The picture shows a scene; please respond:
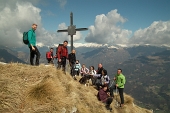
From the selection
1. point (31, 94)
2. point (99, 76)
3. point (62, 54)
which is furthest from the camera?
point (99, 76)

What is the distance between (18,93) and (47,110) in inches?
60.3

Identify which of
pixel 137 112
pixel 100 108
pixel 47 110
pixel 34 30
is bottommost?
pixel 137 112

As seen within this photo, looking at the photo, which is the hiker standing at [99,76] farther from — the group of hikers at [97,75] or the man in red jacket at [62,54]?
the man in red jacket at [62,54]

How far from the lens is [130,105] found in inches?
615

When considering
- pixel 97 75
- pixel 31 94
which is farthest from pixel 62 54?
pixel 31 94

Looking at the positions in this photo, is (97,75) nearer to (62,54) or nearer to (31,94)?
(62,54)

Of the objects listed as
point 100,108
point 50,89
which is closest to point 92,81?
point 100,108

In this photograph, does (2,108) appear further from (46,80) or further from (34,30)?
(34,30)

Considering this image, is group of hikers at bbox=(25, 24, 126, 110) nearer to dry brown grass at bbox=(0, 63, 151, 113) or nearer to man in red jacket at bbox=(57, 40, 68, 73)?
man in red jacket at bbox=(57, 40, 68, 73)

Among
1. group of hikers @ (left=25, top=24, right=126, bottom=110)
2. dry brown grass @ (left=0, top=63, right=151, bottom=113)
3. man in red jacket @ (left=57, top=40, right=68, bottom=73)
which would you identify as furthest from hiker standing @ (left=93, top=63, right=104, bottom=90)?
dry brown grass @ (left=0, top=63, right=151, bottom=113)

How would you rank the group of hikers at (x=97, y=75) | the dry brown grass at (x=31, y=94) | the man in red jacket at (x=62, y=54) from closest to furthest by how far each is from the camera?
the dry brown grass at (x=31, y=94)
the group of hikers at (x=97, y=75)
the man in red jacket at (x=62, y=54)

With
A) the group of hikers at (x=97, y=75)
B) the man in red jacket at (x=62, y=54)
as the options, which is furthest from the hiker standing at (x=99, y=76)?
the man in red jacket at (x=62, y=54)

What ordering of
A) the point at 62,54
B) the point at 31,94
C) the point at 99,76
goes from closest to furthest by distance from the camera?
the point at 31,94, the point at 62,54, the point at 99,76

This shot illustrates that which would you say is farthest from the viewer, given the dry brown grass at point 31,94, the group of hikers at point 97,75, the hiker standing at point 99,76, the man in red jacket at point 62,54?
the hiker standing at point 99,76
